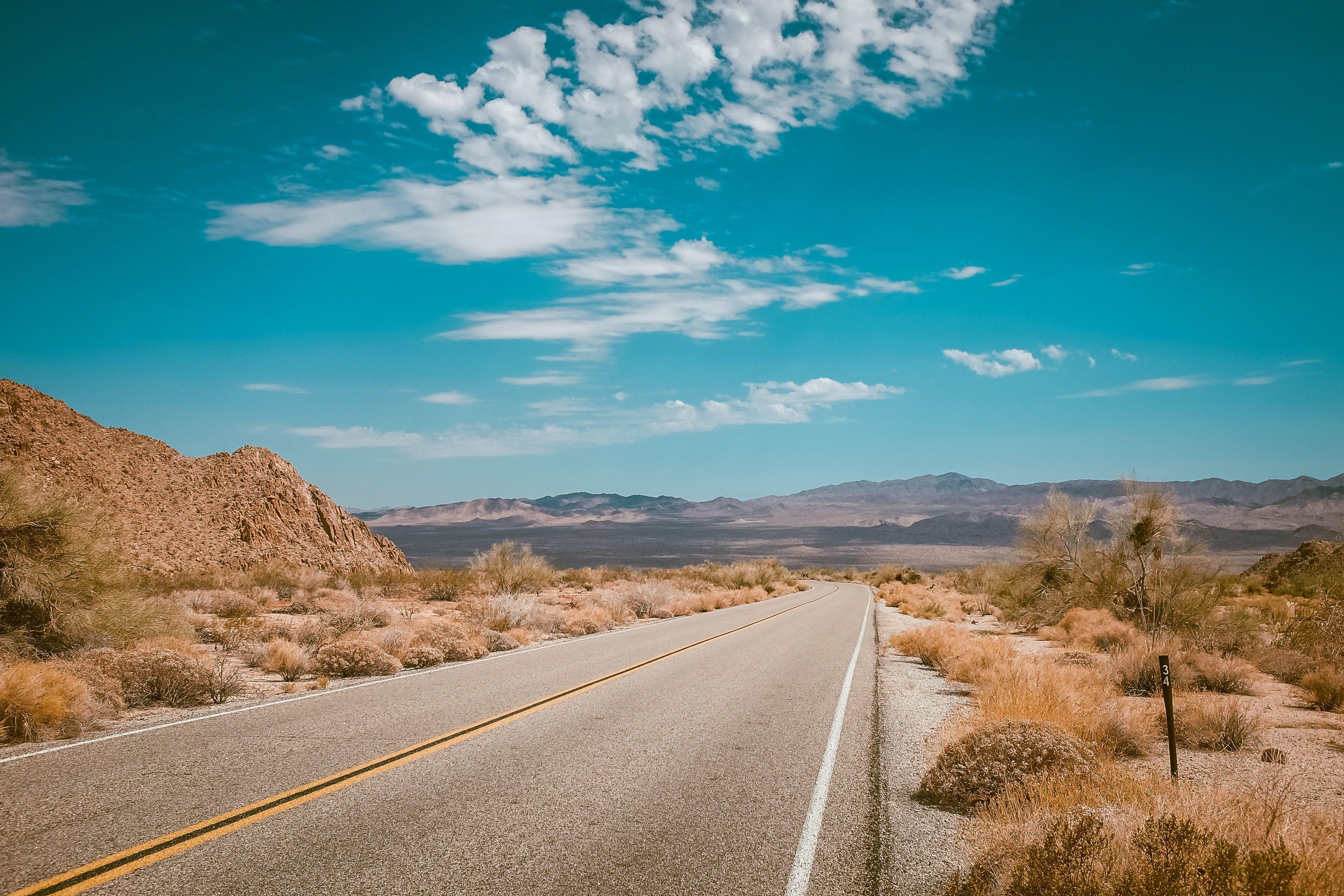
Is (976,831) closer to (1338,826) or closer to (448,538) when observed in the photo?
(1338,826)

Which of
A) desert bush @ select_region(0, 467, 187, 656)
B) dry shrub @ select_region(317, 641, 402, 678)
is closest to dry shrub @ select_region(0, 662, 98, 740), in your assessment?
desert bush @ select_region(0, 467, 187, 656)

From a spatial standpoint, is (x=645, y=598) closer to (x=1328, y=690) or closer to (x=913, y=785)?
(x=1328, y=690)

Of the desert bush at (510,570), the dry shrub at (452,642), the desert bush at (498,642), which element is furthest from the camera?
the desert bush at (510,570)

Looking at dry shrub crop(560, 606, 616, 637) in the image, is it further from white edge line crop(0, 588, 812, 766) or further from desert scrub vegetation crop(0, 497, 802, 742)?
white edge line crop(0, 588, 812, 766)

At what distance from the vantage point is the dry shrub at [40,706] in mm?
7500

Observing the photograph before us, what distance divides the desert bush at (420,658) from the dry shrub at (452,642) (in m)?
0.30

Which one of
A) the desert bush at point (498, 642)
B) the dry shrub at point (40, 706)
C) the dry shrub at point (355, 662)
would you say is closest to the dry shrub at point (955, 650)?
the desert bush at point (498, 642)

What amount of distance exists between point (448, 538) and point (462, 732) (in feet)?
491

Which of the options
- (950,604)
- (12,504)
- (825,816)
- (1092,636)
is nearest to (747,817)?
(825,816)

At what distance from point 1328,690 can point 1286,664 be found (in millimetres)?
2605

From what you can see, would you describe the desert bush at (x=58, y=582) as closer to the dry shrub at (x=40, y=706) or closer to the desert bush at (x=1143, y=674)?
the dry shrub at (x=40, y=706)

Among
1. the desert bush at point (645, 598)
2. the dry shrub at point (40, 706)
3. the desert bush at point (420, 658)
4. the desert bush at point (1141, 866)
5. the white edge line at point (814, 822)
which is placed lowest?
the desert bush at point (645, 598)

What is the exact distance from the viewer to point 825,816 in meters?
5.58

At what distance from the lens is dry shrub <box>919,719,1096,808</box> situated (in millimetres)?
5898
